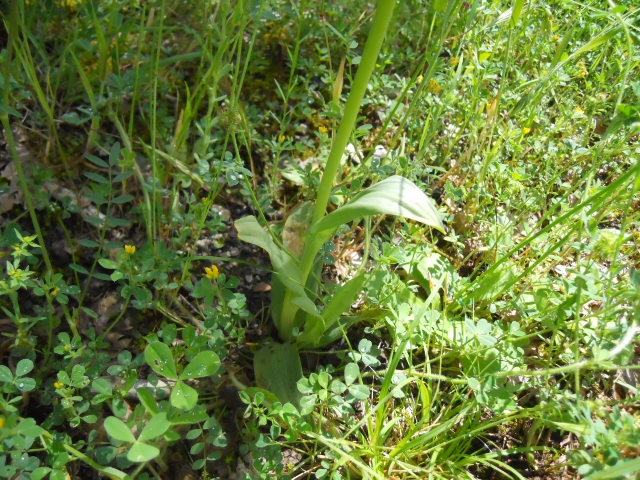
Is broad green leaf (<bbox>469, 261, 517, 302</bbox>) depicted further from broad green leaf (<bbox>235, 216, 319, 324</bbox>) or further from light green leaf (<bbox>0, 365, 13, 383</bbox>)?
light green leaf (<bbox>0, 365, 13, 383</bbox>)

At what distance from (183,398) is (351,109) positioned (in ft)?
2.16

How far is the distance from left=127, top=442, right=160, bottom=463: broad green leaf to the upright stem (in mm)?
579

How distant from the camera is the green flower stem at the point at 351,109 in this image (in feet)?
3.02

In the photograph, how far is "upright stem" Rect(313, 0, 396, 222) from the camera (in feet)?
3.00

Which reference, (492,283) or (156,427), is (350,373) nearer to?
(156,427)

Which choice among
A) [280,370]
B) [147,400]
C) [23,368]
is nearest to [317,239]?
[280,370]

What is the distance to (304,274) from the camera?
1.20 m

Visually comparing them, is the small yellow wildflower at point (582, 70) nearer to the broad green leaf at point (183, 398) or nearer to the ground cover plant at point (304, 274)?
the ground cover plant at point (304, 274)

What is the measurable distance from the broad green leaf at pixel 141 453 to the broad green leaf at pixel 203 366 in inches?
6.5

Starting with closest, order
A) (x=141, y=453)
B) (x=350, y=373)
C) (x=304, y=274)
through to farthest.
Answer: (x=141, y=453)
(x=350, y=373)
(x=304, y=274)

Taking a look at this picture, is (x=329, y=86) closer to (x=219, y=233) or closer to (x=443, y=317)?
(x=219, y=233)

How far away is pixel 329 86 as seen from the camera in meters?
1.79

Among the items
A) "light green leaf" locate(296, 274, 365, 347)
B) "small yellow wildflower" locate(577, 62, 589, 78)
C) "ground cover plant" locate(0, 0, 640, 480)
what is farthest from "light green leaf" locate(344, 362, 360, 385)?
"small yellow wildflower" locate(577, 62, 589, 78)

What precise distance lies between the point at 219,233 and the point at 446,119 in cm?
96
